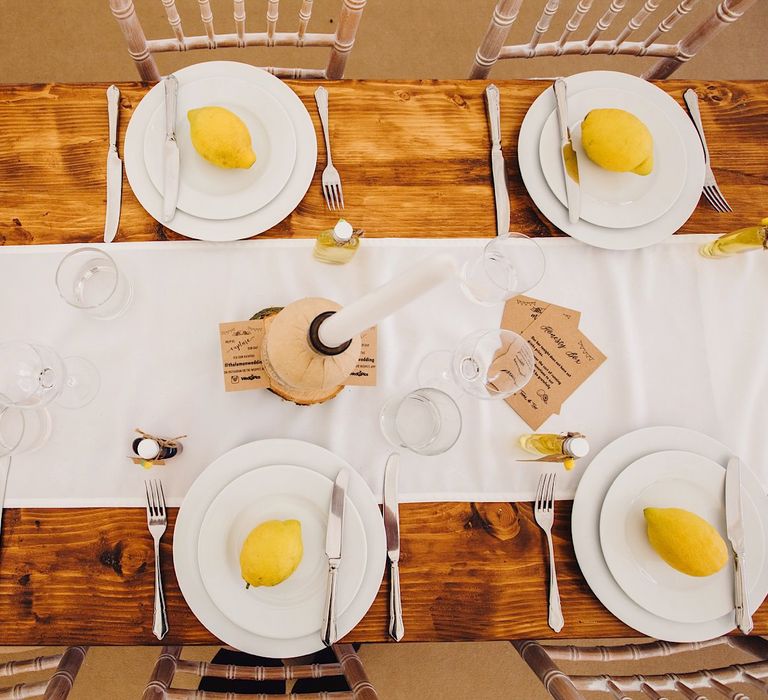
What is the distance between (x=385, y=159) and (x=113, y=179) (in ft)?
1.45

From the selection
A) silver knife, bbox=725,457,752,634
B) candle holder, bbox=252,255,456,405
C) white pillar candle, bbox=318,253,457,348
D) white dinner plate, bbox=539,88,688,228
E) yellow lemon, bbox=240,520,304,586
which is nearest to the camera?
white pillar candle, bbox=318,253,457,348

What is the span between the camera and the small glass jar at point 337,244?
815 mm

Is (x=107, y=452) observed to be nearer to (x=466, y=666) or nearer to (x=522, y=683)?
(x=466, y=666)

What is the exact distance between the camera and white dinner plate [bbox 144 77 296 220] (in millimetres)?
917

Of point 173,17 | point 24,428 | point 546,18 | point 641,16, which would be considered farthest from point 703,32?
point 24,428

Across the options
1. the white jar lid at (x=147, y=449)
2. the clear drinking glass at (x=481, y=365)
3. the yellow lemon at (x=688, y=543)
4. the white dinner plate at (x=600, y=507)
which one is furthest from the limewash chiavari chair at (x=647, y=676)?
the white jar lid at (x=147, y=449)

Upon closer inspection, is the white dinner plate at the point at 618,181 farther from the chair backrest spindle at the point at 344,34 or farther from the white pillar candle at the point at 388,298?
the white pillar candle at the point at 388,298

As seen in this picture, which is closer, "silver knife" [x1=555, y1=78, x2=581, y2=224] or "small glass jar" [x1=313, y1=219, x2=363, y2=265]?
"small glass jar" [x1=313, y1=219, x2=363, y2=265]

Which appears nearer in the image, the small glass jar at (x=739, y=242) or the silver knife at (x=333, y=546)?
the silver knife at (x=333, y=546)

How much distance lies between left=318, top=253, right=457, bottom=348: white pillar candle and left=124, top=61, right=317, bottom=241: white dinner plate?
1.15ft

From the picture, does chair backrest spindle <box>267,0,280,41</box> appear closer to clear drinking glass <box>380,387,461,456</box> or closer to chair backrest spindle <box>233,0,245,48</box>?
chair backrest spindle <box>233,0,245,48</box>

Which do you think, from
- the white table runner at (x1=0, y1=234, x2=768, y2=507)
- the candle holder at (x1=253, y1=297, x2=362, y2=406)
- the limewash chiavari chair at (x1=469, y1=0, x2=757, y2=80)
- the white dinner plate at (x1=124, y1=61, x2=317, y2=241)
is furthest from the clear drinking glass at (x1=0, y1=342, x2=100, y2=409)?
Result: the limewash chiavari chair at (x1=469, y1=0, x2=757, y2=80)

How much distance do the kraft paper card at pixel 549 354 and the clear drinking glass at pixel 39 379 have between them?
0.66 metres

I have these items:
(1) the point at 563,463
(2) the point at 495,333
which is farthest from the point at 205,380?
(1) the point at 563,463
